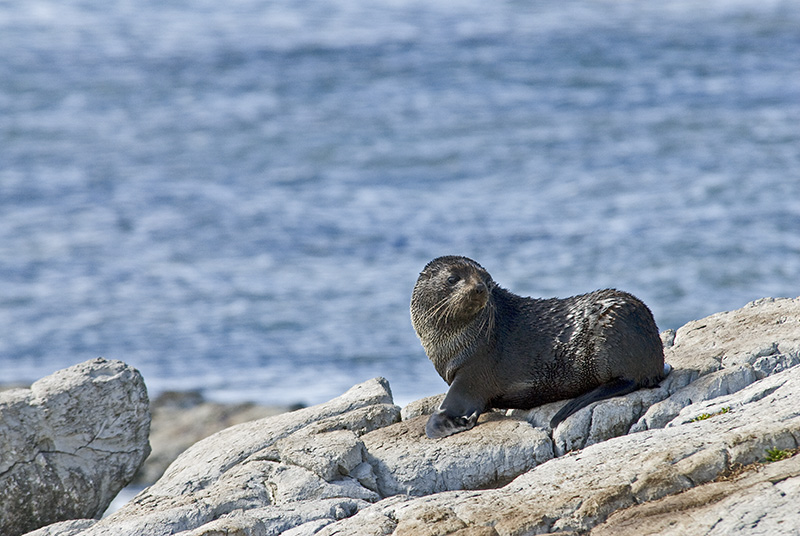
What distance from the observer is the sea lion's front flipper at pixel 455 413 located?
311 inches

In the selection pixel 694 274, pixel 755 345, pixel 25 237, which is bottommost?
pixel 694 274

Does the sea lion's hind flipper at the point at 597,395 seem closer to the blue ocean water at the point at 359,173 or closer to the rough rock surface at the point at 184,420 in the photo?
the rough rock surface at the point at 184,420

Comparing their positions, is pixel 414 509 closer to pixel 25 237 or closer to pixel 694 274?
pixel 694 274

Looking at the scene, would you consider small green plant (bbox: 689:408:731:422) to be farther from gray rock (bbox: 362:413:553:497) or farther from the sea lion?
gray rock (bbox: 362:413:553:497)

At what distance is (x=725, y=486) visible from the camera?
5785 millimetres

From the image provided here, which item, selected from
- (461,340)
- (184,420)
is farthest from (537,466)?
(184,420)

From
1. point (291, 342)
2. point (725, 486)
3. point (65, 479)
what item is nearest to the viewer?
point (725, 486)

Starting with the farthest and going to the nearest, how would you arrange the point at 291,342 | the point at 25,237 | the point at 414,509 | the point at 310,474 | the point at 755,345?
the point at 25,237
the point at 291,342
the point at 755,345
the point at 310,474
the point at 414,509

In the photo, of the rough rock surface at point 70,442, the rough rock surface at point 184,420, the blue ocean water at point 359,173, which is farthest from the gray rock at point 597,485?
the blue ocean water at point 359,173

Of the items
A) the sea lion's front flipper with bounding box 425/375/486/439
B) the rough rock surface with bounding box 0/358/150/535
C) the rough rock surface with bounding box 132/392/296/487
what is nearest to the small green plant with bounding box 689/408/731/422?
the sea lion's front flipper with bounding box 425/375/486/439

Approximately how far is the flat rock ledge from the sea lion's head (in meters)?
0.69

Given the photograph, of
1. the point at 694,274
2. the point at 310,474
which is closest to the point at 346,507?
the point at 310,474

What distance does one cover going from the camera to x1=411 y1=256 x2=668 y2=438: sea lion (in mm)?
7871

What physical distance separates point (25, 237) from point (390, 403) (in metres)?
17.3
